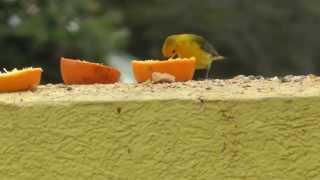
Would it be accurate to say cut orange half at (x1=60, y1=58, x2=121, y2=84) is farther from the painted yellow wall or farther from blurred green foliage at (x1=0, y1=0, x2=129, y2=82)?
blurred green foliage at (x1=0, y1=0, x2=129, y2=82)

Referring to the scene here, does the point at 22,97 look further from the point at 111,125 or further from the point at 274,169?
the point at 274,169

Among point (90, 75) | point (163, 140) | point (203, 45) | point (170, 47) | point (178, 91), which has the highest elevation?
point (203, 45)

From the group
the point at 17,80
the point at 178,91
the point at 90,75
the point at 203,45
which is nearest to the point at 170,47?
the point at 203,45

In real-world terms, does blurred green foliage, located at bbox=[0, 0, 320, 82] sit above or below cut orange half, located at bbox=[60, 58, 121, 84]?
above

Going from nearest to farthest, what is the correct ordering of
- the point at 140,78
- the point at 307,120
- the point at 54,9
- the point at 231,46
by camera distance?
1. the point at 307,120
2. the point at 140,78
3. the point at 54,9
4. the point at 231,46

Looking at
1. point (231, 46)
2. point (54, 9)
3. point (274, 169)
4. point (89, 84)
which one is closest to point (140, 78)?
point (89, 84)

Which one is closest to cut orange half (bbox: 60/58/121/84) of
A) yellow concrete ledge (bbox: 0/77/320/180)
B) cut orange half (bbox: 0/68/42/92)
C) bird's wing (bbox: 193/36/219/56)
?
cut orange half (bbox: 0/68/42/92)

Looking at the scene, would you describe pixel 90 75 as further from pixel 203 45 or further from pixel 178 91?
pixel 203 45
